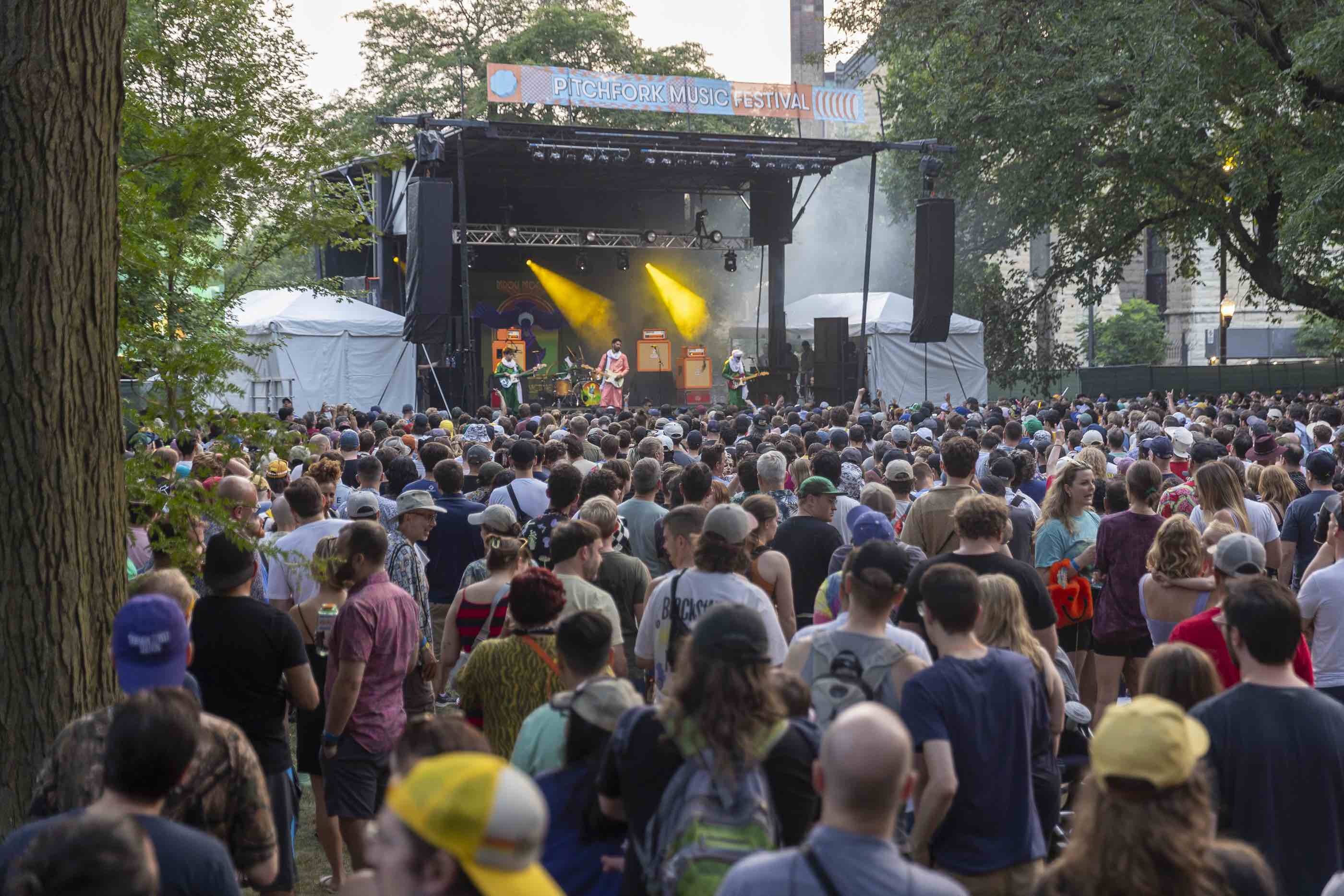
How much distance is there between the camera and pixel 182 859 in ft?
8.48

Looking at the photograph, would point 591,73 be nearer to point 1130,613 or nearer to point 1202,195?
point 1202,195

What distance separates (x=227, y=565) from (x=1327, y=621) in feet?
13.3

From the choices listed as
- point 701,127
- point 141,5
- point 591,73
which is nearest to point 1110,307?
point 701,127

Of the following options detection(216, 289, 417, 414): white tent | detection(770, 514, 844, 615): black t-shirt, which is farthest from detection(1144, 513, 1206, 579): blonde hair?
detection(216, 289, 417, 414): white tent

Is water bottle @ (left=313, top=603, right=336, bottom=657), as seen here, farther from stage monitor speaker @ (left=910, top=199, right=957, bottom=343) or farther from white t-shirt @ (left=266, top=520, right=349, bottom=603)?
stage monitor speaker @ (left=910, top=199, right=957, bottom=343)

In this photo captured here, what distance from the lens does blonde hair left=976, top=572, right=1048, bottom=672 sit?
13.9 ft

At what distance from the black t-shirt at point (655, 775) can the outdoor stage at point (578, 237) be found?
14.5 meters

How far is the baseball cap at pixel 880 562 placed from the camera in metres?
3.78

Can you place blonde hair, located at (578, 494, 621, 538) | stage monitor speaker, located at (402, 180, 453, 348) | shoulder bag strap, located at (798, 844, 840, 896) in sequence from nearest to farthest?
1. shoulder bag strap, located at (798, 844, 840, 896)
2. blonde hair, located at (578, 494, 621, 538)
3. stage monitor speaker, located at (402, 180, 453, 348)

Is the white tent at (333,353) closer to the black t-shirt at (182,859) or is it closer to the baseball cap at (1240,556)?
the baseball cap at (1240,556)

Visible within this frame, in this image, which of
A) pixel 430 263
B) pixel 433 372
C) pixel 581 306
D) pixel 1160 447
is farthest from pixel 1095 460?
pixel 581 306

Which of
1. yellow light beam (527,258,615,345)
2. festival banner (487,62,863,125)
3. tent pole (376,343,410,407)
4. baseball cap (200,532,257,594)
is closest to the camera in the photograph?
baseball cap (200,532,257,594)

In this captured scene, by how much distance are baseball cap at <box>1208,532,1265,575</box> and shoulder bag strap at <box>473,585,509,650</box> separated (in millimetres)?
2577

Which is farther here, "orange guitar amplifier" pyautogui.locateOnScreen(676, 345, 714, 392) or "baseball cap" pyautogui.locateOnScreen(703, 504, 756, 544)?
"orange guitar amplifier" pyautogui.locateOnScreen(676, 345, 714, 392)
